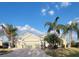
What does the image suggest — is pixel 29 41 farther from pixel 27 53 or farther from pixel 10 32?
pixel 10 32

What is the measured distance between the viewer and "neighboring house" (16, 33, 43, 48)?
4406 mm

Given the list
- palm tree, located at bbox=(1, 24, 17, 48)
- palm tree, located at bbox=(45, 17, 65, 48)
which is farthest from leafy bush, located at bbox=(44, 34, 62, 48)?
palm tree, located at bbox=(1, 24, 17, 48)

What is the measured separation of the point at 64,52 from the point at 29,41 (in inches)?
20.7

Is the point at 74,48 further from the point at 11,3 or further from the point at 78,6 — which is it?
the point at 11,3

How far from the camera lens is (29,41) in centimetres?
442

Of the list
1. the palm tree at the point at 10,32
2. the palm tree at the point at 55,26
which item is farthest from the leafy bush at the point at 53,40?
the palm tree at the point at 10,32

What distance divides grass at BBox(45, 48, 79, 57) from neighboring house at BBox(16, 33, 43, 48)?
191mm

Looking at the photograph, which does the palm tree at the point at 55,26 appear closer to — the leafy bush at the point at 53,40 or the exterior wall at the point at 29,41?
the leafy bush at the point at 53,40

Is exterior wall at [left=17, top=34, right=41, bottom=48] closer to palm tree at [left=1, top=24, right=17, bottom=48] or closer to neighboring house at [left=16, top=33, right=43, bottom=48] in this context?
neighboring house at [left=16, top=33, right=43, bottom=48]

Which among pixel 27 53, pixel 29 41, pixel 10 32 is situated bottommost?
pixel 27 53

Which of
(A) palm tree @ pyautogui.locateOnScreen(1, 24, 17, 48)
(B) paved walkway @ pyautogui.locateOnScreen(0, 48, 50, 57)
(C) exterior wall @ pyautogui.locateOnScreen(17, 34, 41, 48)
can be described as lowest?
(B) paved walkway @ pyautogui.locateOnScreen(0, 48, 50, 57)

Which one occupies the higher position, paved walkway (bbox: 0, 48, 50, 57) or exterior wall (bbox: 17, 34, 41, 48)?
exterior wall (bbox: 17, 34, 41, 48)

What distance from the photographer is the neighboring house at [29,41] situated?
4.41 meters

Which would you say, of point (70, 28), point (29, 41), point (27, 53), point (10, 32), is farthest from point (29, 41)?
point (70, 28)
